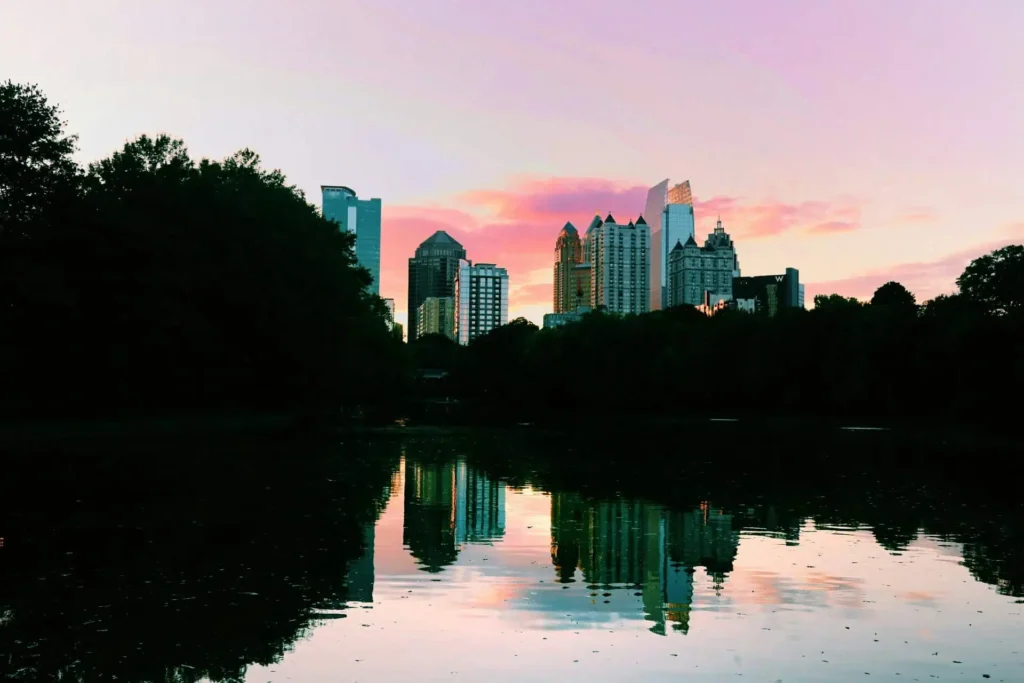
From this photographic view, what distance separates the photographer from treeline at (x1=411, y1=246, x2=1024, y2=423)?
90.6 metres

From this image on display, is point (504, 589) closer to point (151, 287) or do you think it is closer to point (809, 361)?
→ point (151, 287)

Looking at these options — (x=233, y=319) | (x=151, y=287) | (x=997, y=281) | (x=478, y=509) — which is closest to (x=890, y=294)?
(x=997, y=281)

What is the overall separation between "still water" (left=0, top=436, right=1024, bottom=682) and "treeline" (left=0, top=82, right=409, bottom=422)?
41647 millimetres

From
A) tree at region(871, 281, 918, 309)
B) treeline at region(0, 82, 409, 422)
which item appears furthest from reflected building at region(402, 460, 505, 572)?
tree at region(871, 281, 918, 309)

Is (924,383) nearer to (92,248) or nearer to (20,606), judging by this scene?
(92,248)

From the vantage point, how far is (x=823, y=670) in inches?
446

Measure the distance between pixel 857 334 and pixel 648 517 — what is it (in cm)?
9292

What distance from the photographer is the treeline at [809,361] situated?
297 feet

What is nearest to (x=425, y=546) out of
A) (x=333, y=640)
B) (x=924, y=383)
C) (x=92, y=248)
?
(x=333, y=640)

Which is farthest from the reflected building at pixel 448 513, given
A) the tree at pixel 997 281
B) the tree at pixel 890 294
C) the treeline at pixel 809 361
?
the tree at pixel 890 294

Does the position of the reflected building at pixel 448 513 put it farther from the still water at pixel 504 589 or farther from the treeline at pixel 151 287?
the treeline at pixel 151 287

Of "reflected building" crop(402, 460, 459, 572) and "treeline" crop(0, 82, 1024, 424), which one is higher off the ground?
"treeline" crop(0, 82, 1024, 424)

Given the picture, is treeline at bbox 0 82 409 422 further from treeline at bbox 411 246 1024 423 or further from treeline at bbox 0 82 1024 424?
treeline at bbox 411 246 1024 423

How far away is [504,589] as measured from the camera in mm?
15891
